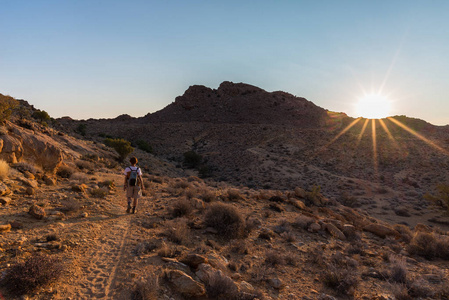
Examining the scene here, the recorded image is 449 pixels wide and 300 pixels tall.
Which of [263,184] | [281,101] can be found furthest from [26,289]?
[281,101]

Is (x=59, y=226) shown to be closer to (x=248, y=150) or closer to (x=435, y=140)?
(x=248, y=150)

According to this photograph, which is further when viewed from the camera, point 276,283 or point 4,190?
point 4,190

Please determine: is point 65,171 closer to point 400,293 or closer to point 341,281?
point 341,281

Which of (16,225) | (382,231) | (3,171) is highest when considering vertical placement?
(3,171)

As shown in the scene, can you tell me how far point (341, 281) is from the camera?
18.3 feet

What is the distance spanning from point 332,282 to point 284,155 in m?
31.6

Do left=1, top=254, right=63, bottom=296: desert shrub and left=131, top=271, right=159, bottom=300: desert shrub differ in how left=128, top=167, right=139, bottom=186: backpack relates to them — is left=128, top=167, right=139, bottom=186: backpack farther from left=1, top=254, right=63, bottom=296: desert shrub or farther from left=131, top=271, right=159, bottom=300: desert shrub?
left=131, top=271, right=159, bottom=300: desert shrub

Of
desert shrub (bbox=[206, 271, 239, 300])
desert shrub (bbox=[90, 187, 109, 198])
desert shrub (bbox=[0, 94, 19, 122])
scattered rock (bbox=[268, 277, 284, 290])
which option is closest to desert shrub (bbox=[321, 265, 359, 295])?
scattered rock (bbox=[268, 277, 284, 290])

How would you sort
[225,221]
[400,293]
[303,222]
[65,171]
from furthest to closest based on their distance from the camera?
[65,171] → [303,222] → [225,221] → [400,293]

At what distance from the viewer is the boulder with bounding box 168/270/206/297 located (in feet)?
14.1

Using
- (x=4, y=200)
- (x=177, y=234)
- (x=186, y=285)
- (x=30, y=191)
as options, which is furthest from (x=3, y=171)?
(x=186, y=285)

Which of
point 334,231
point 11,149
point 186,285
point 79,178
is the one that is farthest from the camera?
point 79,178

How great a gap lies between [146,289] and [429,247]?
955cm

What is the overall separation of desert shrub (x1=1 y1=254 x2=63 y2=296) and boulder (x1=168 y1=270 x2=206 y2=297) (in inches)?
73.7
